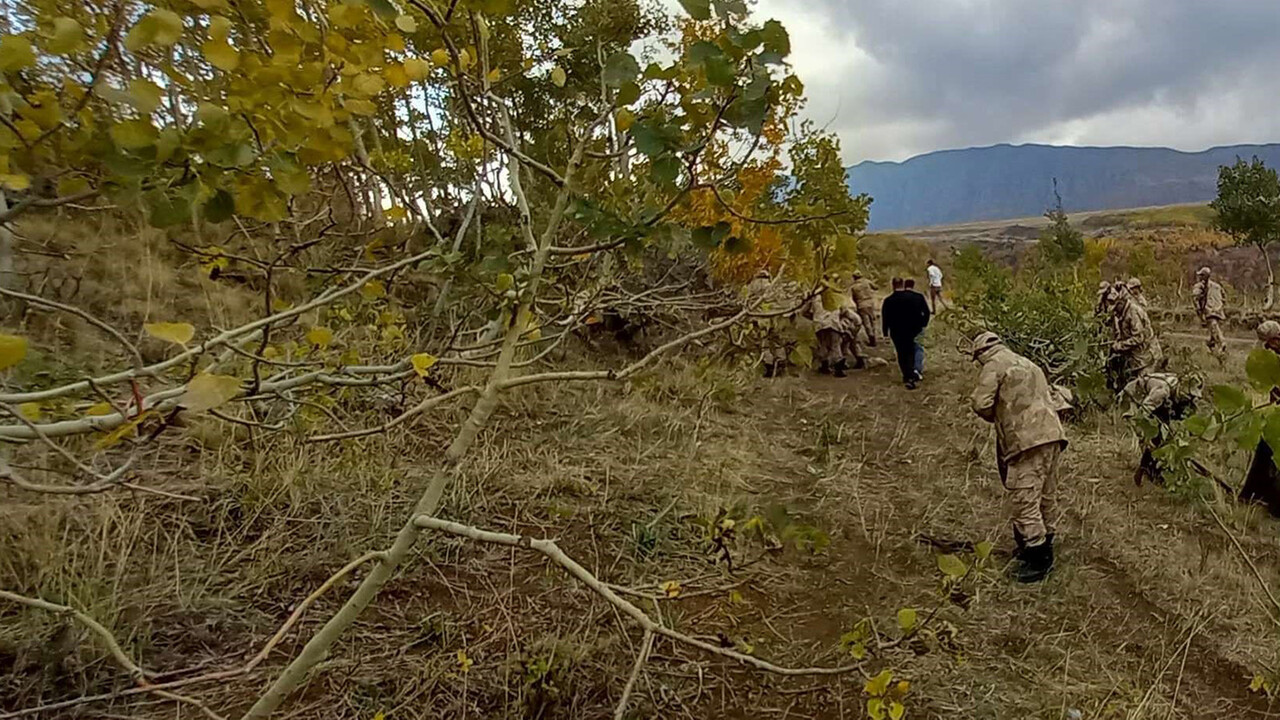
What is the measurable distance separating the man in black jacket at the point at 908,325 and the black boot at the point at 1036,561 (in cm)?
490

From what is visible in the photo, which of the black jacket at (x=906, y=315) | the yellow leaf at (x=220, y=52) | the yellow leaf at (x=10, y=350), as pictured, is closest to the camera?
the yellow leaf at (x=10, y=350)

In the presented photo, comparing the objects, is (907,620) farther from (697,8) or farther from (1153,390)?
(1153,390)

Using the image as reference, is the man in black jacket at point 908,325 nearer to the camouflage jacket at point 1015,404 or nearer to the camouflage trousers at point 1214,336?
the camouflage jacket at point 1015,404

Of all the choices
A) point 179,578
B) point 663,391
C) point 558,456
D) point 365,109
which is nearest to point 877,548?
point 558,456

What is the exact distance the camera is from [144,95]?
775 mm

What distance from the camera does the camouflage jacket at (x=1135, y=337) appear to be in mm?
7402

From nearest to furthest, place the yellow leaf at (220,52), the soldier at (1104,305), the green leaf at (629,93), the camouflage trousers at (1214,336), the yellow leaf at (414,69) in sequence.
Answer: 1. the yellow leaf at (220,52)
2. the yellow leaf at (414,69)
3. the green leaf at (629,93)
4. the soldier at (1104,305)
5. the camouflage trousers at (1214,336)

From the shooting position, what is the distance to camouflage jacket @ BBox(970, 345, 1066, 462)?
404 centimetres

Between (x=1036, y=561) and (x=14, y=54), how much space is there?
14.8 feet

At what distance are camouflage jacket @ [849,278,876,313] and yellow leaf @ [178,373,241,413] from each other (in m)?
9.91

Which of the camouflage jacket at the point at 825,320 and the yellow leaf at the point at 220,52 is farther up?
the yellow leaf at the point at 220,52

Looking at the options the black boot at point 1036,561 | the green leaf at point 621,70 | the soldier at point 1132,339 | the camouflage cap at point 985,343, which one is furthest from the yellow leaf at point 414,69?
the soldier at point 1132,339

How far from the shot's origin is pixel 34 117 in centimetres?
87

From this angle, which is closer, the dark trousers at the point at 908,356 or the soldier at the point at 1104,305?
the soldier at the point at 1104,305
